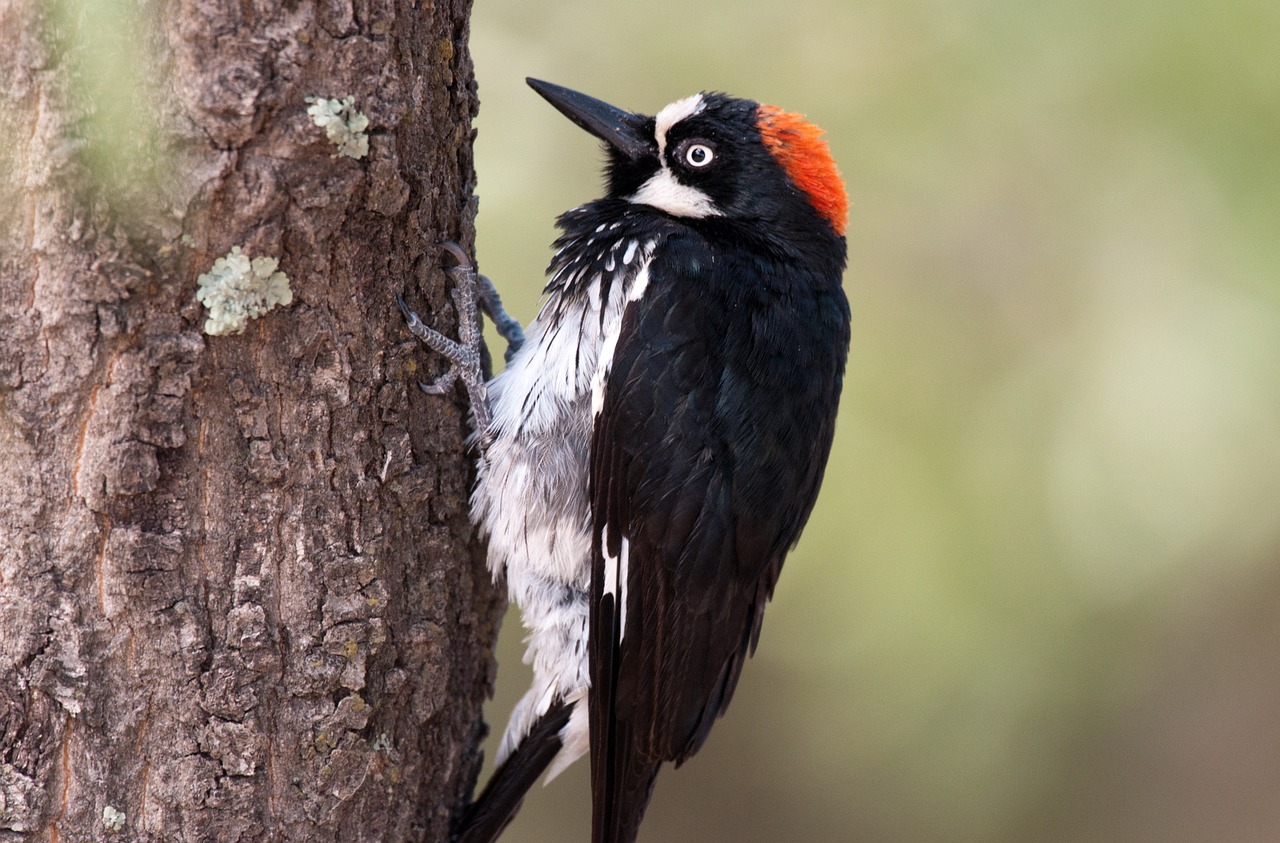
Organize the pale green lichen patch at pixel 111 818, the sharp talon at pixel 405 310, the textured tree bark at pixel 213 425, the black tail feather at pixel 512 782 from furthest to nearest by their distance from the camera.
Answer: the black tail feather at pixel 512 782 → the sharp talon at pixel 405 310 → the pale green lichen patch at pixel 111 818 → the textured tree bark at pixel 213 425

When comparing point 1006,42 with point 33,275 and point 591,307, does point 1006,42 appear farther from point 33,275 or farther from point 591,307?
point 33,275

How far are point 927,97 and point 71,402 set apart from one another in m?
2.25

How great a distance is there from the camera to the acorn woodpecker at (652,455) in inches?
89.5

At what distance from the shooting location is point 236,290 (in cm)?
168

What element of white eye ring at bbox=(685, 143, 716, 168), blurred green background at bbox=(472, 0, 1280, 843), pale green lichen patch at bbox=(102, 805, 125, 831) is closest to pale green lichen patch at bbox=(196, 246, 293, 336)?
pale green lichen patch at bbox=(102, 805, 125, 831)

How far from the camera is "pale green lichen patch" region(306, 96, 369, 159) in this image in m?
1.65

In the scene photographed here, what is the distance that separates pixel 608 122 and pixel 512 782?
154cm

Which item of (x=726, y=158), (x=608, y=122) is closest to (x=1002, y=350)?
(x=726, y=158)

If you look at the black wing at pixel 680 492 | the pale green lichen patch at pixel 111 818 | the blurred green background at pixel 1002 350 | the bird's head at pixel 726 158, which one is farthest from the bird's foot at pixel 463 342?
the blurred green background at pixel 1002 350

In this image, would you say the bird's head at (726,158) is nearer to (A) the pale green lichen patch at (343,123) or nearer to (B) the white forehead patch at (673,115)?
(B) the white forehead patch at (673,115)

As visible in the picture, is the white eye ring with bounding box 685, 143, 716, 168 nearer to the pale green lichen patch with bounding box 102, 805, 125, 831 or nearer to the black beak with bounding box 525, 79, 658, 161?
the black beak with bounding box 525, 79, 658, 161

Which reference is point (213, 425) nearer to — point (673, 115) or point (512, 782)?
point (512, 782)

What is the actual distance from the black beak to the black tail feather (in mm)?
1326

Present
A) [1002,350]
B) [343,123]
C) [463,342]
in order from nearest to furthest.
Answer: [343,123], [463,342], [1002,350]
